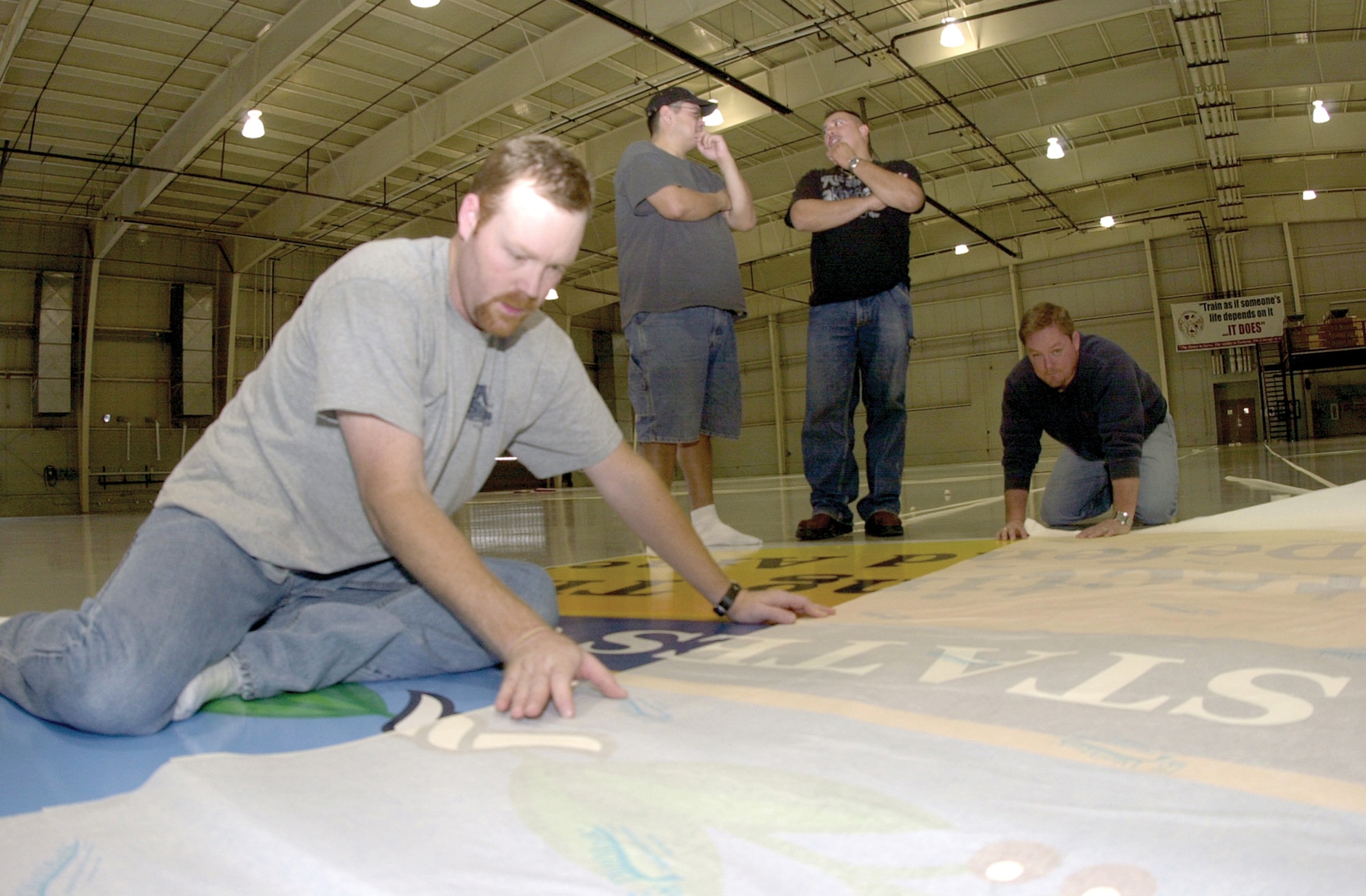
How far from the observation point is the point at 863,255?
3568 mm

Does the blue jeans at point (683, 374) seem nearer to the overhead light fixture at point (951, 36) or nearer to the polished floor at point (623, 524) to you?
the polished floor at point (623, 524)

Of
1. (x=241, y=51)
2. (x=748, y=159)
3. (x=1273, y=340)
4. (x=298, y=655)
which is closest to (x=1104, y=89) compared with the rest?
(x=748, y=159)

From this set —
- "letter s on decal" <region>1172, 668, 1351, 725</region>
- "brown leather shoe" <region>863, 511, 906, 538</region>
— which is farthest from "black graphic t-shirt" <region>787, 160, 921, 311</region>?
"letter s on decal" <region>1172, 668, 1351, 725</region>

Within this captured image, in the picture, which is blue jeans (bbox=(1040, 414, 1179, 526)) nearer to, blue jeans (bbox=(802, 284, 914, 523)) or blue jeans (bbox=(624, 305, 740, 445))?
blue jeans (bbox=(802, 284, 914, 523))

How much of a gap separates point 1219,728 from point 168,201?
56.0 feet

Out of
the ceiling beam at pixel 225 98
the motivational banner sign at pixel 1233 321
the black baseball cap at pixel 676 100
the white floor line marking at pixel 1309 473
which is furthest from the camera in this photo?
the motivational banner sign at pixel 1233 321

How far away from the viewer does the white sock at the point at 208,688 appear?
1224mm

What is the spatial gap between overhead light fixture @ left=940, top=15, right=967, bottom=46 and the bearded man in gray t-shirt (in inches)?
395

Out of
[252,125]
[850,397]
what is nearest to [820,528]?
[850,397]

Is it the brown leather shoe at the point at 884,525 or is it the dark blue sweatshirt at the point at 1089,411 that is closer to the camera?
the dark blue sweatshirt at the point at 1089,411

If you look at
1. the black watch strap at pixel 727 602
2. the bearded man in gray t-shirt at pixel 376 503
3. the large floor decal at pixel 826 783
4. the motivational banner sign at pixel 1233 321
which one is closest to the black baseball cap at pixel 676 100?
the bearded man in gray t-shirt at pixel 376 503

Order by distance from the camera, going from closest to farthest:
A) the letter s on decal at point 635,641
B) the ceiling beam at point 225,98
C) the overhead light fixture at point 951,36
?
the letter s on decal at point 635,641
the ceiling beam at point 225,98
the overhead light fixture at point 951,36

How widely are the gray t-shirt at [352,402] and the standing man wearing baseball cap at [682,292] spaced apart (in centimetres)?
153

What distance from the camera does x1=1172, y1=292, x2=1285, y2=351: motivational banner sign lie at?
16.0 m
